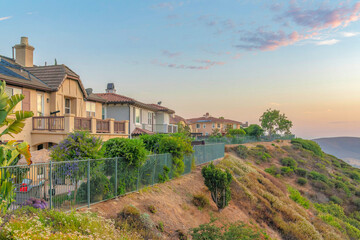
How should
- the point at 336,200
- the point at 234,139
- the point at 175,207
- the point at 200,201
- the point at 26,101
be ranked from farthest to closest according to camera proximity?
the point at 234,139
the point at 336,200
the point at 26,101
the point at 200,201
the point at 175,207

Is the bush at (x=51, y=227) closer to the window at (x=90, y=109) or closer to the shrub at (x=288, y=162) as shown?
the window at (x=90, y=109)

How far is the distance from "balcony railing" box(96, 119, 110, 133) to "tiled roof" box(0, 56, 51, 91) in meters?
4.28

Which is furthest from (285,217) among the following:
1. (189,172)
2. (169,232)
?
(169,232)

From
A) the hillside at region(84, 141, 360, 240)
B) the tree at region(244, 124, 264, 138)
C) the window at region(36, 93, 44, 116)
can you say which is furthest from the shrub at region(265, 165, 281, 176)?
the window at region(36, 93, 44, 116)

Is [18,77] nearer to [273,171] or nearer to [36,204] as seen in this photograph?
[36,204]

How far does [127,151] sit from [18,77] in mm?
10751

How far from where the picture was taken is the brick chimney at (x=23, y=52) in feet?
72.7

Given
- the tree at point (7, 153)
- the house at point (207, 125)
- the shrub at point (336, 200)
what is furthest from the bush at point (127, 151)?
the house at point (207, 125)

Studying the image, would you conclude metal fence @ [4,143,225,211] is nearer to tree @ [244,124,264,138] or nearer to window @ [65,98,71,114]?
window @ [65,98,71,114]

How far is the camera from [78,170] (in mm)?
10125

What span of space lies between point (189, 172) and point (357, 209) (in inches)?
979

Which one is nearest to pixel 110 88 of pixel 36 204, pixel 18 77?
pixel 18 77

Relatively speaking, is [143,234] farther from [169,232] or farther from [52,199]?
[52,199]

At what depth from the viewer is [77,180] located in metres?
10.1
